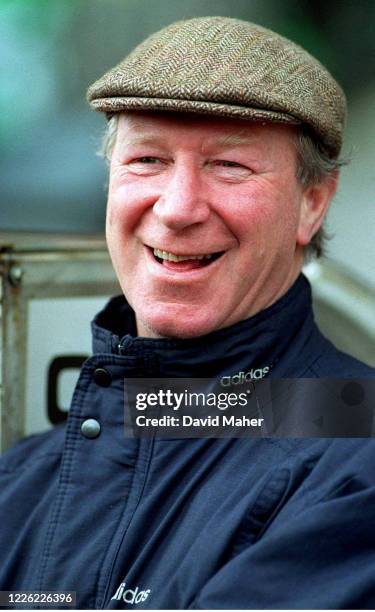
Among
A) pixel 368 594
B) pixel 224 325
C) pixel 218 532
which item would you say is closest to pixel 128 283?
pixel 224 325

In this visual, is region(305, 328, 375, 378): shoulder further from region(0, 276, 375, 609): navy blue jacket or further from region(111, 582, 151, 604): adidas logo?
region(111, 582, 151, 604): adidas logo

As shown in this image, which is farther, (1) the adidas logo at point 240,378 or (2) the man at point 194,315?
(1) the adidas logo at point 240,378

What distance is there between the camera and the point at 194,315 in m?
1.50

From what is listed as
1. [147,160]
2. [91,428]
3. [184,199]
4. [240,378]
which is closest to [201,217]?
[184,199]

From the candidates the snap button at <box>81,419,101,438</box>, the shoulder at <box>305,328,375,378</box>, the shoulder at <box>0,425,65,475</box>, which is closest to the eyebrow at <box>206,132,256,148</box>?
the shoulder at <box>305,328,375,378</box>

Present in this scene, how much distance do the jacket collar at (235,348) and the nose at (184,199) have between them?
172 mm

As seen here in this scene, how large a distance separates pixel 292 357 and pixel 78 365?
69 centimetres

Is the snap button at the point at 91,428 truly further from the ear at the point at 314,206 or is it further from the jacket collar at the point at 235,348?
the ear at the point at 314,206

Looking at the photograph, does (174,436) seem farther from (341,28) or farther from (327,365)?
(341,28)

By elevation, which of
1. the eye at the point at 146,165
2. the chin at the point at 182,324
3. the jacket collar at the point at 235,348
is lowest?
the jacket collar at the point at 235,348

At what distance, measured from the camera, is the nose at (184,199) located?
145cm

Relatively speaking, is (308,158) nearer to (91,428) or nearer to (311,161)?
(311,161)

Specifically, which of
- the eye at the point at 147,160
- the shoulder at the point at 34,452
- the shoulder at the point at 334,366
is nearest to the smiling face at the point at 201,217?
the eye at the point at 147,160

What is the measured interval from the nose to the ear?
0.20 m
